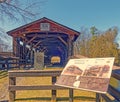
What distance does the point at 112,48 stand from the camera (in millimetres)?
35656

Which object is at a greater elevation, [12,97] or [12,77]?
[12,77]

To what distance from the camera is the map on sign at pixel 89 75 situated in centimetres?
357

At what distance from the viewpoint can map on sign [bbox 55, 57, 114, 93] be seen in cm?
357

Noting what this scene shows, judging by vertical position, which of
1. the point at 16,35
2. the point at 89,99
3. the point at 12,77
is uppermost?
the point at 16,35

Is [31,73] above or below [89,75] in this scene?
below

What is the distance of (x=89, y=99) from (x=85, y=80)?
2.89 metres

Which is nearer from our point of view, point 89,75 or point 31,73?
point 89,75

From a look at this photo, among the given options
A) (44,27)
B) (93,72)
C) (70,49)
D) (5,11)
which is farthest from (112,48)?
(93,72)

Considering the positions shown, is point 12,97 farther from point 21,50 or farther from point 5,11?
point 21,50

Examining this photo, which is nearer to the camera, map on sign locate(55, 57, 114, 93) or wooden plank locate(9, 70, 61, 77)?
map on sign locate(55, 57, 114, 93)

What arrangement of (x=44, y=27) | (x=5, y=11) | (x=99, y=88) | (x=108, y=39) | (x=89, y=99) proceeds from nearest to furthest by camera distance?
(x=99, y=88) < (x=89, y=99) < (x=5, y=11) < (x=44, y=27) < (x=108, y=39)

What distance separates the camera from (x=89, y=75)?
12.8ft

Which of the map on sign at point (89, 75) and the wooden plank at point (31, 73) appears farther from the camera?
the wooden plank at point (31, 73)

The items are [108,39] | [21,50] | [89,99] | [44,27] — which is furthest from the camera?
[108,39]
